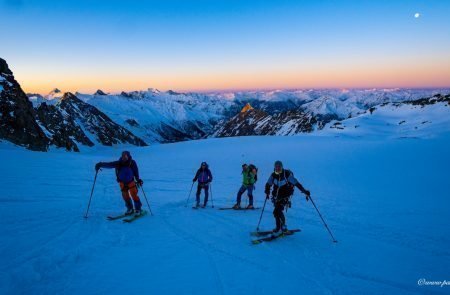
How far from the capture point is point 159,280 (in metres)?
6.30

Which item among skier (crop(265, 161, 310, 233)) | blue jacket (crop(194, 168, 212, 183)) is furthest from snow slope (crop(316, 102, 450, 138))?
skier (crop(265, 161, 310, 233))

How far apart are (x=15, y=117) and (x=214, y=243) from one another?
186ft

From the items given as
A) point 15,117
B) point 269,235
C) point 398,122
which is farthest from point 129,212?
point 398,122

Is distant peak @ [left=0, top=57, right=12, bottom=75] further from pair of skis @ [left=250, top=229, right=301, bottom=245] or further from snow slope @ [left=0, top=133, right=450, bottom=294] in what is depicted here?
pair of skis @ [left=250, top=229, right=301, bottom=245]

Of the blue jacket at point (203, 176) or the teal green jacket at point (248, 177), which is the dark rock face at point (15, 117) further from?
the teal green jacket at point (248, 177)

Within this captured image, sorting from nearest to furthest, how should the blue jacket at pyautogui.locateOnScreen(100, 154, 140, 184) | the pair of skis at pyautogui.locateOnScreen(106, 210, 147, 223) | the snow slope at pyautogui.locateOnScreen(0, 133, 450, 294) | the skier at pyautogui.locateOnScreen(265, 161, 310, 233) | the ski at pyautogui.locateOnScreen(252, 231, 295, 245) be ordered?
1. the snow slope at pyautogui.locateOnScreen(0, 133, 450, 294)
2. the ski at pyautogui.locateOnScreen(252, 231, 295, 245)
3. the skier at pyautogui.locateOnScreen(265, 161, 310, 233)
4. the pair of skis at pyautogui.locateOnScreen(106, 210, 147, 223)
5. the blue jacket at pyautogui.locateOnScreen(100, 154, 140, 184)

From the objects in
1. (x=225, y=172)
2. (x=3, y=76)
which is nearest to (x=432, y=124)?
(x=225, y=172)

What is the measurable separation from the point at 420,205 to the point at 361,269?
8622 mm

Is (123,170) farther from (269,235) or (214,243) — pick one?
(269,235)

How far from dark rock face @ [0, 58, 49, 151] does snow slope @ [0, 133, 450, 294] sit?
124 feet

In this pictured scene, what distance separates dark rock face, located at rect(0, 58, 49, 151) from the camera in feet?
162

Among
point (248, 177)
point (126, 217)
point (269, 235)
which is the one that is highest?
point (248, 177)

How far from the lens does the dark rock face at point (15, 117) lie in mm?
49250

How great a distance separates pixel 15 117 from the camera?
52031 millimetres
